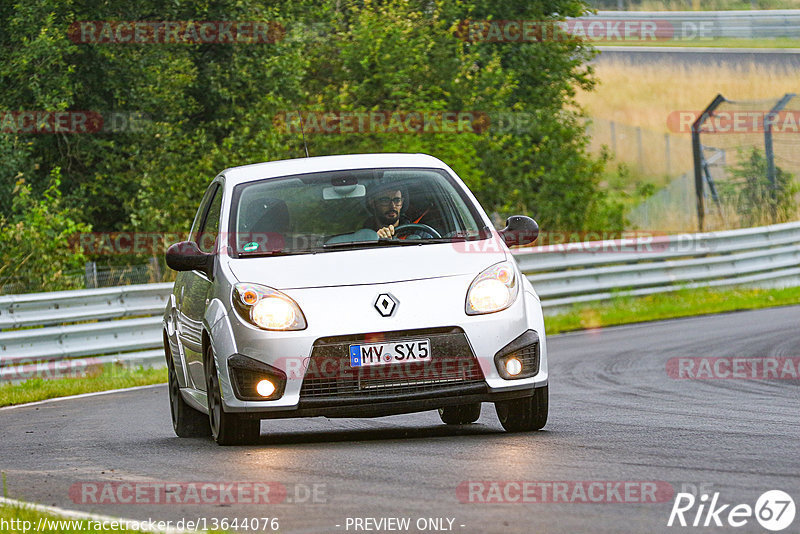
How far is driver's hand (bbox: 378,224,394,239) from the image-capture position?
9.11 meters

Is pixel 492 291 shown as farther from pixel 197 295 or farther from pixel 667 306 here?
pixel 667 306

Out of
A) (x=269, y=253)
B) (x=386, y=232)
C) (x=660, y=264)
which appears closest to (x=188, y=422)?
(x=269, y=253)

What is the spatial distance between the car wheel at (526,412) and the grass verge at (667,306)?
1043 centimetres

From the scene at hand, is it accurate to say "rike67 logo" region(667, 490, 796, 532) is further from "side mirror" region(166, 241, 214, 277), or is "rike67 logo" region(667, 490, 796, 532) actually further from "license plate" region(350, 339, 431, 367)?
"side mirror" region(166, 241, 214, 277)

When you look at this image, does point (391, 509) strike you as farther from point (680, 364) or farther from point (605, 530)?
point (680, 364)

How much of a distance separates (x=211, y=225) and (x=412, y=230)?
1.44m

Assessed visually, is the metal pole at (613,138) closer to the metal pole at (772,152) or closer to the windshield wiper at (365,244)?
the metal pole at (772,152)

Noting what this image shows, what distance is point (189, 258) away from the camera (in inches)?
359

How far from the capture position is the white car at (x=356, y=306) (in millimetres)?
8227

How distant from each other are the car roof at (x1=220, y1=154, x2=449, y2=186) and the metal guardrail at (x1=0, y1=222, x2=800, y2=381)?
6948mm

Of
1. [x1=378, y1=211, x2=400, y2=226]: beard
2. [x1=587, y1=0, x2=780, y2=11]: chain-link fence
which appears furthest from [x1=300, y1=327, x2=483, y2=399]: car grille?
[x1=587, y1=0, x2=780, y2=11]: chain-link fence

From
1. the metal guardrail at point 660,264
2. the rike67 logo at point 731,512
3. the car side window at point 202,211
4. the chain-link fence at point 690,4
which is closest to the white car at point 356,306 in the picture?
the car side window at point 202,211

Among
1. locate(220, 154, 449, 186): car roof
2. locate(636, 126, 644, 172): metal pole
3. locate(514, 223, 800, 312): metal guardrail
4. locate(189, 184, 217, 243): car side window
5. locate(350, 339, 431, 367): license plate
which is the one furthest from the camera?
locate(636, 126, 644, 172): metal pole

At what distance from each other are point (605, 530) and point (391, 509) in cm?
101
